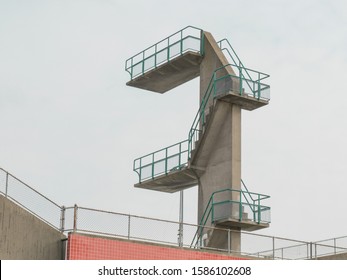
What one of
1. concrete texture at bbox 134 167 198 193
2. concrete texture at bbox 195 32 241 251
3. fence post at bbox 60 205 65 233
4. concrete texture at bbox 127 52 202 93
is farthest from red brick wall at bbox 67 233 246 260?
concrete texture at bbox 127 52 202 93

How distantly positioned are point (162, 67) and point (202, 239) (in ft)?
36.1

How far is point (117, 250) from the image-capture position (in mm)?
32125

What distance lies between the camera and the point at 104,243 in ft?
105

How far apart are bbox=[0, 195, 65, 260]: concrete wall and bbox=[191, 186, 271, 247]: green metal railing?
9562 millimetres

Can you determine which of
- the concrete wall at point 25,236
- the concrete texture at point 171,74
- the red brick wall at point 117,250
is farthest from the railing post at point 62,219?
the concrete texture at point 171,74

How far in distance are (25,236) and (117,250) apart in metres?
3.59

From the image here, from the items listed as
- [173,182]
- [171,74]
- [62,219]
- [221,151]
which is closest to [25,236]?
[62,219]

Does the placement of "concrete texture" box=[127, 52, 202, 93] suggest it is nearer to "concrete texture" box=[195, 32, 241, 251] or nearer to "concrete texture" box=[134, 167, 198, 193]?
"concrete texture" box=[195, 32, 241, 251]

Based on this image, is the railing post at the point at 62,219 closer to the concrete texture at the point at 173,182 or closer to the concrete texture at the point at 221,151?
the concrete texture at the point at 221,151

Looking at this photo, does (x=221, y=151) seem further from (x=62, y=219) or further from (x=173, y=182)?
(x=62, y=219)

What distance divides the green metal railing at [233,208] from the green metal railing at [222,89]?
11.0ft

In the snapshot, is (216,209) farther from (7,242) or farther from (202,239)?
(7,242)

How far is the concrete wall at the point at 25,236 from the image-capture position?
1161 inches

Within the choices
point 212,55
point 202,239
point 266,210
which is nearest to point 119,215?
point 202,239
